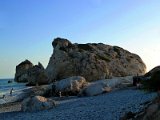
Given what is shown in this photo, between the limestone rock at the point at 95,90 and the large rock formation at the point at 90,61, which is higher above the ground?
the large rock formation at the point at 90,61

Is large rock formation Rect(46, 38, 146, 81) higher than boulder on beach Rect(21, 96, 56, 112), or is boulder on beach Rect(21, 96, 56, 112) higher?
large rock formation Rect(46, 38, 146, 81)

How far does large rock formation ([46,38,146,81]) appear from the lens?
61.5 m

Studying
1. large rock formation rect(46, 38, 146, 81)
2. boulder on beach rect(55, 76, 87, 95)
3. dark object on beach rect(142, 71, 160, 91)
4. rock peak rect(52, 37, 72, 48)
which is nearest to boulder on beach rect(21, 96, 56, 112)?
boulder on beach rect(55, 76, 87, 95)

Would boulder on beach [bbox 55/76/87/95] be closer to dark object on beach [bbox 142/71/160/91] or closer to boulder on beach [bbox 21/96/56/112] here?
boulder on beach [bbox 21/96/56/112]

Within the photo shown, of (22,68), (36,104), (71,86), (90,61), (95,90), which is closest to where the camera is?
(36,104)

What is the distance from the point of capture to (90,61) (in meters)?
62.0

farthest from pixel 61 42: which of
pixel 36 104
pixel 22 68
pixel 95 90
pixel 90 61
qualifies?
pixel 22 68

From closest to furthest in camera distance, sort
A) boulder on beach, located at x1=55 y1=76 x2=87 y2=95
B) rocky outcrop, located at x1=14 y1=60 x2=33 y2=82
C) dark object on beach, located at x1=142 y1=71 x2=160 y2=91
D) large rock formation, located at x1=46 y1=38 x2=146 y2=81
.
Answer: dark object on beach, located at x1=142 y1=71 x2=160 y2=91
boulder on beach, located at x1=55 y1=76 x2=87 y2=95
large rock formation, located at x1=46 y1=38 x2=146 y2=81
rocky outcrop, located at x1=14 y1=60 x2=33 y2=82

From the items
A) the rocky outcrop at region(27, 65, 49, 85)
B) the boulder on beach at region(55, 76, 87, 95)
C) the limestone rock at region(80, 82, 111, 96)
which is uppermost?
the rocky outcrop at region(27, 65, 49, 85)

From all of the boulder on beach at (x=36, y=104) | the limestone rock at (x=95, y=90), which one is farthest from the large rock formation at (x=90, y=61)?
the boulder on beach at (x=36, y=104)

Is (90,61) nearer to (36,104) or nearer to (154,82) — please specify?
(36,104)

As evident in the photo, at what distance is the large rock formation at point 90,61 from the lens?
61.5 metres

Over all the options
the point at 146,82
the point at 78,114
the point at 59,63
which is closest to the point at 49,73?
the point at 59,63

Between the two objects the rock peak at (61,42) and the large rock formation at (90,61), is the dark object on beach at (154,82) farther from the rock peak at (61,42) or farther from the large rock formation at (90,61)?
the rock peak at (61,42)
